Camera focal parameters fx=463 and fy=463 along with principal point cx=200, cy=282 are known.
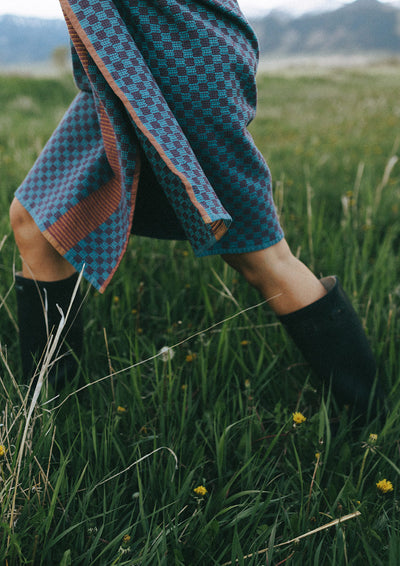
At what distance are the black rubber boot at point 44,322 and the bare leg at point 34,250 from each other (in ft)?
0.08

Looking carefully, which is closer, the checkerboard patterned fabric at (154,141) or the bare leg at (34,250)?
the checkerboard patterned fabric at (154,141)

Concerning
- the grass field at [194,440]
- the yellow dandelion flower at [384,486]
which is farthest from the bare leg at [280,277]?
the yellow dandelion flower at [384,486]

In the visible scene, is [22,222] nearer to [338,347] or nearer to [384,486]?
[338,347]

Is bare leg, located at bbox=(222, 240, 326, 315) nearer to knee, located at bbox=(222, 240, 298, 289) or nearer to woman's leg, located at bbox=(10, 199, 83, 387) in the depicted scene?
knee, located at bbox=(222, 240, 298, 289)

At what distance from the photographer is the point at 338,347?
1.33 meters

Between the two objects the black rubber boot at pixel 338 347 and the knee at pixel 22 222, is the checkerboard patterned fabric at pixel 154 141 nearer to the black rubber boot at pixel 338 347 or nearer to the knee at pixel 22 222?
the knee at pixel 22 222

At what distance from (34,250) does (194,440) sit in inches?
26.7

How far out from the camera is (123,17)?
39.7 inches

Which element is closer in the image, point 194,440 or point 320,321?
point 194,440

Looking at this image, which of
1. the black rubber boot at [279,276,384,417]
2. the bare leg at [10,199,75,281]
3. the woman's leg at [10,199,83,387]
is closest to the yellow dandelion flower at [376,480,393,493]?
the black rubber boot at [279,276,384,417]

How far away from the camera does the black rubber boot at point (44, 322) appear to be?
1.35m

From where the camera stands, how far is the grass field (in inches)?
37.1

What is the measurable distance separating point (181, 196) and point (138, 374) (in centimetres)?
56

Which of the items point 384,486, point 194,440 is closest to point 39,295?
point 194,440
